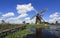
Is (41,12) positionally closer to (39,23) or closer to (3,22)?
(39,23)

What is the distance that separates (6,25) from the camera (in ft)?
145

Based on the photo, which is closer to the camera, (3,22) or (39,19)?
(3,22)

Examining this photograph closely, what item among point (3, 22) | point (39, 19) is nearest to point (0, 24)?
point (3, 22)

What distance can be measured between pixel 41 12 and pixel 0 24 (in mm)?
49274

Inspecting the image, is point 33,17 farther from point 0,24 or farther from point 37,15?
point 0,24

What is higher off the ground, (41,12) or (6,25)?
(41,12)

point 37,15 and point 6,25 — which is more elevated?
point 37,15

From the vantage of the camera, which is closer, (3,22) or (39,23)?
(3,22)

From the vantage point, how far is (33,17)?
9325 centimetres

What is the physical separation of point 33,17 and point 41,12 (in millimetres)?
6304

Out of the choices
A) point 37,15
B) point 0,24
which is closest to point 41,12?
point 37,15

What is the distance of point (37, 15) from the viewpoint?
295ft

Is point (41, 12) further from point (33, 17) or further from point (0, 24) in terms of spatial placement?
point (0, 24)

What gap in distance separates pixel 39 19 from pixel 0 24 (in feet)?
147
